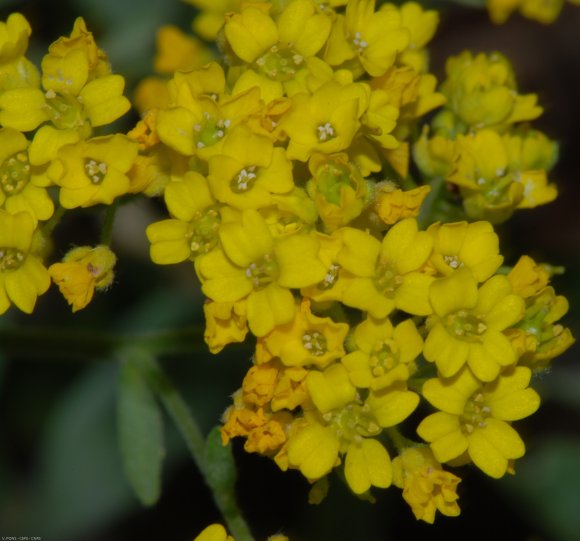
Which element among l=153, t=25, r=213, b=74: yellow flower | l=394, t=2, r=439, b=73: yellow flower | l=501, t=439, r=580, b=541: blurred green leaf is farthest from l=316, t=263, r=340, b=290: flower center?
l=501, t=439, r=580, b=541: blurred green leaf

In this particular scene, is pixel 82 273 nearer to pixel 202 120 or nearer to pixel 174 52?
pixel 202 120

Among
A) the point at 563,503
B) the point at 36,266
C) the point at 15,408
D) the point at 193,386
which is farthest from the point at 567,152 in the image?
the point at 36,266

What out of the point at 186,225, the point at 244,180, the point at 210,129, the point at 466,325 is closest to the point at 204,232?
the point at 186,225

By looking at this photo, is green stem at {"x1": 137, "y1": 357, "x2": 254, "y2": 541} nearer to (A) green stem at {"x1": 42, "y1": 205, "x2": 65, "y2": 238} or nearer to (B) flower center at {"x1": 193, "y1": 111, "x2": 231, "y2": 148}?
(A) green stem at {"x1": 42, "y1": 205, "x2": 65, "y2": 238}

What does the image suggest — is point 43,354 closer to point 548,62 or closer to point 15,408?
point 15,408

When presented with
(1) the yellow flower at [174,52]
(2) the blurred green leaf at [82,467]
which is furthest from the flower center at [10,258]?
(2) the blurred green leaf at [82,467]

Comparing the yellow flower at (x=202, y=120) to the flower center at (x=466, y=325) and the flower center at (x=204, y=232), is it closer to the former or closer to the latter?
the flower center at (x=204, y=232)
